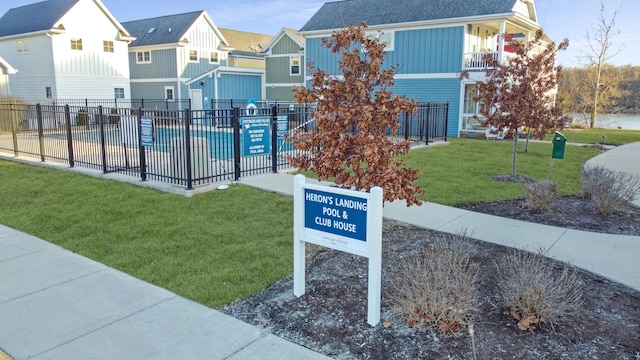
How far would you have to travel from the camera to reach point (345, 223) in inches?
165

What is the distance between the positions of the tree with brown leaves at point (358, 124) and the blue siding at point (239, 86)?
24.6m

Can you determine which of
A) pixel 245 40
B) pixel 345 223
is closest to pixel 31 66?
pixel 245 40

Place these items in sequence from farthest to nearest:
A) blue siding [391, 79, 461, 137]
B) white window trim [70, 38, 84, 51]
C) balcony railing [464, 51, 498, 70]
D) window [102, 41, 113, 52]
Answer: window [102, 41, 113, 52] → white window trim [70, 38, 84, 51] → blue siding [391, 79, 461, 137] → balcony railing [464, 51, 498, 70]

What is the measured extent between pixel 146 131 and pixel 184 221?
3.13 m

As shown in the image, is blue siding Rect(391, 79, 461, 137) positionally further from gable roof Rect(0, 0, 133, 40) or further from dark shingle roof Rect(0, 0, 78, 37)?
dark shingle roof Rect(0, 0, 78, 37)

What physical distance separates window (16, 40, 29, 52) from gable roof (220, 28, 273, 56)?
1542cm

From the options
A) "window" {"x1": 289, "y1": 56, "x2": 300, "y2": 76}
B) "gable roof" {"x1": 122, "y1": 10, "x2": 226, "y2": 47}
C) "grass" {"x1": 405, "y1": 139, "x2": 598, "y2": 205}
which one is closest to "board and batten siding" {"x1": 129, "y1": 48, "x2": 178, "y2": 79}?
"gable roof" {"x1": 122, "y1": 10, "x2": 226, "y2": 47}

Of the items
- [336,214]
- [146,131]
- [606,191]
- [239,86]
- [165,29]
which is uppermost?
[165,29]

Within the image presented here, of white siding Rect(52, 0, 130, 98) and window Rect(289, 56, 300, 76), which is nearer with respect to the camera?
white siding Rect(52, 0, 130, 98)

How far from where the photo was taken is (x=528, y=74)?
1124cm

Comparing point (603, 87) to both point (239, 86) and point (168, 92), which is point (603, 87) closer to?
point (239, 86)

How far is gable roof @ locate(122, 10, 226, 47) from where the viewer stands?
34100mm

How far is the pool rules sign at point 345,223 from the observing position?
13.2 feet

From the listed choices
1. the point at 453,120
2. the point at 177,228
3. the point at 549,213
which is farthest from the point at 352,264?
the point at 453,120
